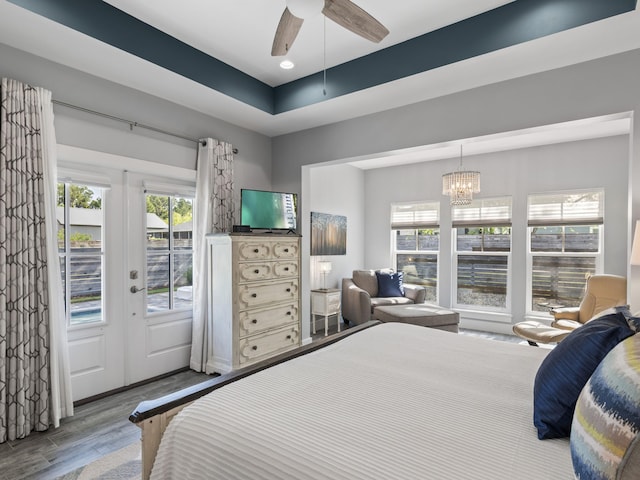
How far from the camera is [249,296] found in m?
3.49

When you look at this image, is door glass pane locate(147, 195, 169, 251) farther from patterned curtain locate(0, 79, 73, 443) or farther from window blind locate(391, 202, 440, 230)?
window blind locate(391, 202, 440, 230)

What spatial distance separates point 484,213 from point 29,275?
5.48 metres

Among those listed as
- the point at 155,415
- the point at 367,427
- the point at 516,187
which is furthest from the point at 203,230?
the point at 516,187

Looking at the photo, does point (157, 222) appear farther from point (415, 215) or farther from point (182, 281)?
point (415, 215)

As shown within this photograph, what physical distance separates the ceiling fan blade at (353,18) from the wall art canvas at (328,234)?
131 inches

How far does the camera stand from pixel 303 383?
149 cm

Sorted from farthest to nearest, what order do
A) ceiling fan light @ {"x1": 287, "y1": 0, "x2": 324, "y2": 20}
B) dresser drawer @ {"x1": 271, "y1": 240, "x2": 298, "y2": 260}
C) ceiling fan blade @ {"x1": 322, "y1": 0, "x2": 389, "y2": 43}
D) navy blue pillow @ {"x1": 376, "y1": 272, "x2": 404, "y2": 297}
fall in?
navy blue pillow @ {"x1": 376, "y1": 272, "x2": 404, "y2": 297} → dresser drawer @ {"x1": 271, "y1": 240, "x2": 298, "y2": 260} → ceiling fan blade @ {"x1": 322, "y1": 0, "x2": 389, "y2": 43} → ceiling fan light @ {"x1": 287, "y1": 0, "x2": 324, "y2": 20}

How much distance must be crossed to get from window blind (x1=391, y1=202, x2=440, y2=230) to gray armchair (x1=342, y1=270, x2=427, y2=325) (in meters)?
1.05

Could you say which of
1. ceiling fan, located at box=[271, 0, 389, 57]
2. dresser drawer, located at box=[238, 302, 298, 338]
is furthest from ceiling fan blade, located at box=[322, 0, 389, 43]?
dresser drawer, located at box=[238, 302, 298, 338]

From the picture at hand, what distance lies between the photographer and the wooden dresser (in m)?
3.40

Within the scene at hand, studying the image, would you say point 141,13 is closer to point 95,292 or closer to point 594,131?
point 95,292

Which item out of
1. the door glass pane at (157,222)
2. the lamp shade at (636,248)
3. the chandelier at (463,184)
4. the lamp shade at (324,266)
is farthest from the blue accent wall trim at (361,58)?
the lamp shade at (324,266)

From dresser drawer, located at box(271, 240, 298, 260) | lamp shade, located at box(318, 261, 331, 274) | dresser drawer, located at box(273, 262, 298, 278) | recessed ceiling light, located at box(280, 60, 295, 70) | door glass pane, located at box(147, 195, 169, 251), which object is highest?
recessed ceiling light, located at box(280, 60, 295, 70)

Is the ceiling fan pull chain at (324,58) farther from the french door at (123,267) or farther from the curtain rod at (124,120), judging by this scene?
the french door at (123,267)
